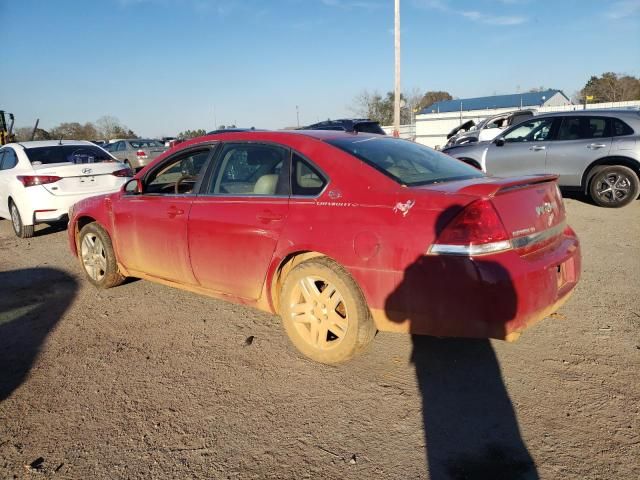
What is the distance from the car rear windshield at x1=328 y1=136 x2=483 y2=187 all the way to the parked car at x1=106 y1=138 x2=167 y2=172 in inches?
684

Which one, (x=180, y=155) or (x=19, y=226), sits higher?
(x=180, y=155)

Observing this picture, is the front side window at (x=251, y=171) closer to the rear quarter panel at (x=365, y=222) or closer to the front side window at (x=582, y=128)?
the rear quarter panel at (x=365, y=222)

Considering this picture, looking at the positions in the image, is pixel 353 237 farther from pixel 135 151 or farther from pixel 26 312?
pixel 135 151

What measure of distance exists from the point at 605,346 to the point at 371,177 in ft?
6.75

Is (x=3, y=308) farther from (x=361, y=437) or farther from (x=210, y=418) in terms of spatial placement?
(x=361, y=437)

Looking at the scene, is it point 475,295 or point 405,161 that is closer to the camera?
point 475,295

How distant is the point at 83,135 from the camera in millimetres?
64250

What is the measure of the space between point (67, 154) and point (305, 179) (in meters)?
6.69

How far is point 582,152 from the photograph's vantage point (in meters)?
8.36

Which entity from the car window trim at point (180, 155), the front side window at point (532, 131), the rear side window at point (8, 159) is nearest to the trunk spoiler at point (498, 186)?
the car window trim at point (180, 155)

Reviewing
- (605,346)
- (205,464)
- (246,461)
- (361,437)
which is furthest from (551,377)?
(205,464)

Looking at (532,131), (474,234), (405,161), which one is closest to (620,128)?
(532,131)

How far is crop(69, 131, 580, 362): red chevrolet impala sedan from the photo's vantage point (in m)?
2.61

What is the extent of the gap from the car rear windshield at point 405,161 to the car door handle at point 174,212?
1.41 meters
